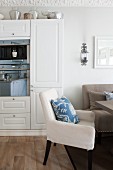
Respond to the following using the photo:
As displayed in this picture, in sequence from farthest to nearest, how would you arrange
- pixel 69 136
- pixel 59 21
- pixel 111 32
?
1. pixel 111 32
2. pixel 59 21
3. pixel 69 136

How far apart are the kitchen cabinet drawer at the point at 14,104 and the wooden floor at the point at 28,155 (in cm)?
50

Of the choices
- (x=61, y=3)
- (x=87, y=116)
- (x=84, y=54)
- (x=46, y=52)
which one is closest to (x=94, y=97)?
(x=87, y=116)

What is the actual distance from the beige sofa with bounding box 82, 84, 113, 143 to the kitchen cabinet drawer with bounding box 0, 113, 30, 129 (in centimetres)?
115

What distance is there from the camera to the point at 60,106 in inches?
103

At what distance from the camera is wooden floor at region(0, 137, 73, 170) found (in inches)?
95.7

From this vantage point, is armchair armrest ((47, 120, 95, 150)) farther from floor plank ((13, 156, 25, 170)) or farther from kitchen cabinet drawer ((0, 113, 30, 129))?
kitchen cabinet drawer ((0, 113, 30, 129))

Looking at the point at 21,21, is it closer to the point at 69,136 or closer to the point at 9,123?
the point at 9,123

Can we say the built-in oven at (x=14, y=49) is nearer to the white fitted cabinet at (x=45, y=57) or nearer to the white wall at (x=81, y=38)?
the white fitted cabinet at (x=45, y=57)

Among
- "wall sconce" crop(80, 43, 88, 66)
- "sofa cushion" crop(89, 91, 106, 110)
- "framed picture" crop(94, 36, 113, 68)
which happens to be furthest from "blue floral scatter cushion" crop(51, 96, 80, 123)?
"framed picture" crop(94, 36, 113, 68)

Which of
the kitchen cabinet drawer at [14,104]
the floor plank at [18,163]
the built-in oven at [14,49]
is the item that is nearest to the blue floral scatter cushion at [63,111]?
the floor plank at [18,163]

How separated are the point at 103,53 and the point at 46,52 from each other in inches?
49.3

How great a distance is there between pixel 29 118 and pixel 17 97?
45cm

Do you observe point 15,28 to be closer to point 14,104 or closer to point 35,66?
point 35,66

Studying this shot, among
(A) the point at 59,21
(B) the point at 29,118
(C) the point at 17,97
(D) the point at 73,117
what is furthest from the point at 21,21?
(D) the point at 73,117
